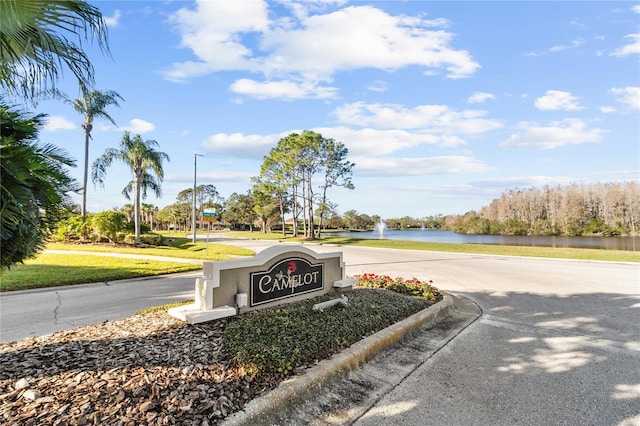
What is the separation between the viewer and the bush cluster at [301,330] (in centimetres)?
327

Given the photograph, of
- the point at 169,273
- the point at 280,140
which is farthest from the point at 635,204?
the point at 169,273

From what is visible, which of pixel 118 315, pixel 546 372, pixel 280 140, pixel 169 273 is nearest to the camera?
pixel 546 372

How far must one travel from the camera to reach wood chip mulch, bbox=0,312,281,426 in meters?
2.33

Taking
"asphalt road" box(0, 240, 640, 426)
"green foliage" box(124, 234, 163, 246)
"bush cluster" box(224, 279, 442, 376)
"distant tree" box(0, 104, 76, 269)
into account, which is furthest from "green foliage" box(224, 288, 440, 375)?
"green foliage" box(124, 234, 163, 246)

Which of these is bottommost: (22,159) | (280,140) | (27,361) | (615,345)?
(615,345)

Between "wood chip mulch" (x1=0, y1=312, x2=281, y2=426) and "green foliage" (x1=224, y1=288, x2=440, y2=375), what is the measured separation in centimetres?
18

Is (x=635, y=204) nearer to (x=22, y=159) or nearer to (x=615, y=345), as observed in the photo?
(x=615, y=345)

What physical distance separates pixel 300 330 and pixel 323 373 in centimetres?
76

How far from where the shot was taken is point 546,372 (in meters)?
3.71

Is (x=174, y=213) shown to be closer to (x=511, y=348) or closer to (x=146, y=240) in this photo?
(x=146, y=240)

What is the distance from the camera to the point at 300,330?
3955 millimetres

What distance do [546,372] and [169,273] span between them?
31.6 feet

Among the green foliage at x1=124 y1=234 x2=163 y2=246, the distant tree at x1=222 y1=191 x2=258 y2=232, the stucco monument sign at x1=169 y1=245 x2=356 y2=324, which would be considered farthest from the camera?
the distant tree at x1=222 y1=191 x2=258 y2=232

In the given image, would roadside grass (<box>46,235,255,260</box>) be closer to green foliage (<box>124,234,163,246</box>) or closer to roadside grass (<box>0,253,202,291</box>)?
green foliage (<box>124,234,163,246</box>)
